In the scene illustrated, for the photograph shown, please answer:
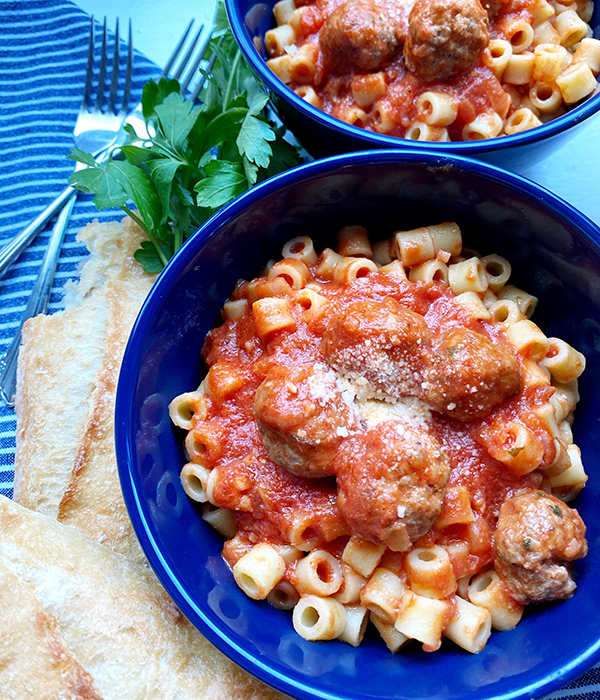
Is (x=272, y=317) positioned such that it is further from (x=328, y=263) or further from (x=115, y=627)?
(x=115, y=627)

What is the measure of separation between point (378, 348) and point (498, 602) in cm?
90

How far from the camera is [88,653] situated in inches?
99.9

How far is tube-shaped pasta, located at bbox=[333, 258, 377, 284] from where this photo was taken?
266cm

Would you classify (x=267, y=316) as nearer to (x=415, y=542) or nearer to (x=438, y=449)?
(x=438, y=449)

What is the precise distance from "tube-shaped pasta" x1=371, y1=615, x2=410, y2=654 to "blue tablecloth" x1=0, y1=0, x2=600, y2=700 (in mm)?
2043

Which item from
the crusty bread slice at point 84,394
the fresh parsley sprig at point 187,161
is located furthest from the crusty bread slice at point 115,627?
the fresh parsley sprig at point 187,161

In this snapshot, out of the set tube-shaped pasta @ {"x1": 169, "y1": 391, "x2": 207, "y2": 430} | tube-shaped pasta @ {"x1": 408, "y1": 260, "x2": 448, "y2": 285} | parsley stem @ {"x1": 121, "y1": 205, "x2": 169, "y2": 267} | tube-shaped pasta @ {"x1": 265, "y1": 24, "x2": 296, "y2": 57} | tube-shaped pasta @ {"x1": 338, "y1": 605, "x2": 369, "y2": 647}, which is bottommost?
tube-shaped pasta @ {"x1": 338, "y1": 605, "x2": 369, "y2": 647}

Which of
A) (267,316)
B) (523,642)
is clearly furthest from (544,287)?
(523,642)

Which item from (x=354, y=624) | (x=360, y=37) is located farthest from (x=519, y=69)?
(x=354, y=624)

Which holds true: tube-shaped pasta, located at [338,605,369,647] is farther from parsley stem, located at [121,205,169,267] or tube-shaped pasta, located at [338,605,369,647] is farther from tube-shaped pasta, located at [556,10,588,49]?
tube-shaped pasta, located at [556,10,588,49]

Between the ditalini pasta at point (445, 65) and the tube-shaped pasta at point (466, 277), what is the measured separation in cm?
51

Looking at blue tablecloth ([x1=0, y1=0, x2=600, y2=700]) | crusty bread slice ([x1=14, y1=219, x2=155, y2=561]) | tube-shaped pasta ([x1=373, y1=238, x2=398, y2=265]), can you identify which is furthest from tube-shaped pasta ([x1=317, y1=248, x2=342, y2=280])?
blue tablecloth ([x1=0, y1=0, x2=600, y2=700])

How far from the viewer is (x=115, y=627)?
8.44ft

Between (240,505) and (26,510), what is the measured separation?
0.88 metres
